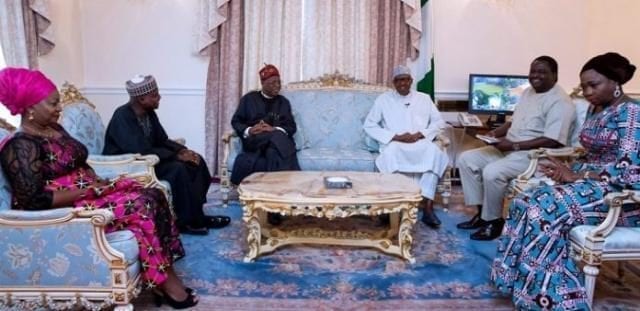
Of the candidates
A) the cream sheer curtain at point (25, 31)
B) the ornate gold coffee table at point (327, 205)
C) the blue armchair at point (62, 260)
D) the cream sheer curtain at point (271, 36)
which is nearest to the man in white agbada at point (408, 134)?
Answer: the ornate gold coffee table at point (327, 205)

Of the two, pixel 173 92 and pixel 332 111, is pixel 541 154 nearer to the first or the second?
pixel 332 111

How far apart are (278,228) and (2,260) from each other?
1.75 meters

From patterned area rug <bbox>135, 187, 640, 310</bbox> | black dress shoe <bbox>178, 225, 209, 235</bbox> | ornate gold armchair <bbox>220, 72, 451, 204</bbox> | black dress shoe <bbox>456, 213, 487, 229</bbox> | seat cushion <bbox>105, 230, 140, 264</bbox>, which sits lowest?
patterned area rug <bbox>135, 187, 640, 310</bbox>

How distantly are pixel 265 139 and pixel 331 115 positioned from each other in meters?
0.80

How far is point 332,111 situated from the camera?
455 centimetres

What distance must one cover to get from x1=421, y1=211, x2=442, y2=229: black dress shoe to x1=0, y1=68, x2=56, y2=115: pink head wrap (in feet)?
9.03

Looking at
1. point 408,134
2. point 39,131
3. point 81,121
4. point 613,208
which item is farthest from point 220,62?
point 613,208

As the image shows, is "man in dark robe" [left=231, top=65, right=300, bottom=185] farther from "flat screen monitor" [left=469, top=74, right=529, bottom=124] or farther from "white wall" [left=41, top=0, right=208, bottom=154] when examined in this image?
"flat screen monitor" [left=469, top=74, right=529, bottom=124]

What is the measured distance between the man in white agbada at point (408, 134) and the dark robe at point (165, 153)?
1.47 metres

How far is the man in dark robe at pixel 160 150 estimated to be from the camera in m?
3.30

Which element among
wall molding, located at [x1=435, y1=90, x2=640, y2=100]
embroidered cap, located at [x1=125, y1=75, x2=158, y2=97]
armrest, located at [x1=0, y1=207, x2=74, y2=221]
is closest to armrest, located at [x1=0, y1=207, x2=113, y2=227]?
armrest, located at [x1=0, y1=207, x2=74, y2=221]

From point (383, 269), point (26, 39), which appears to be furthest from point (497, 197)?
point (26, 39)

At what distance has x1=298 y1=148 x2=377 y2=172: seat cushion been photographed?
405cm

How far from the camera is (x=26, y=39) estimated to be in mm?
3957
